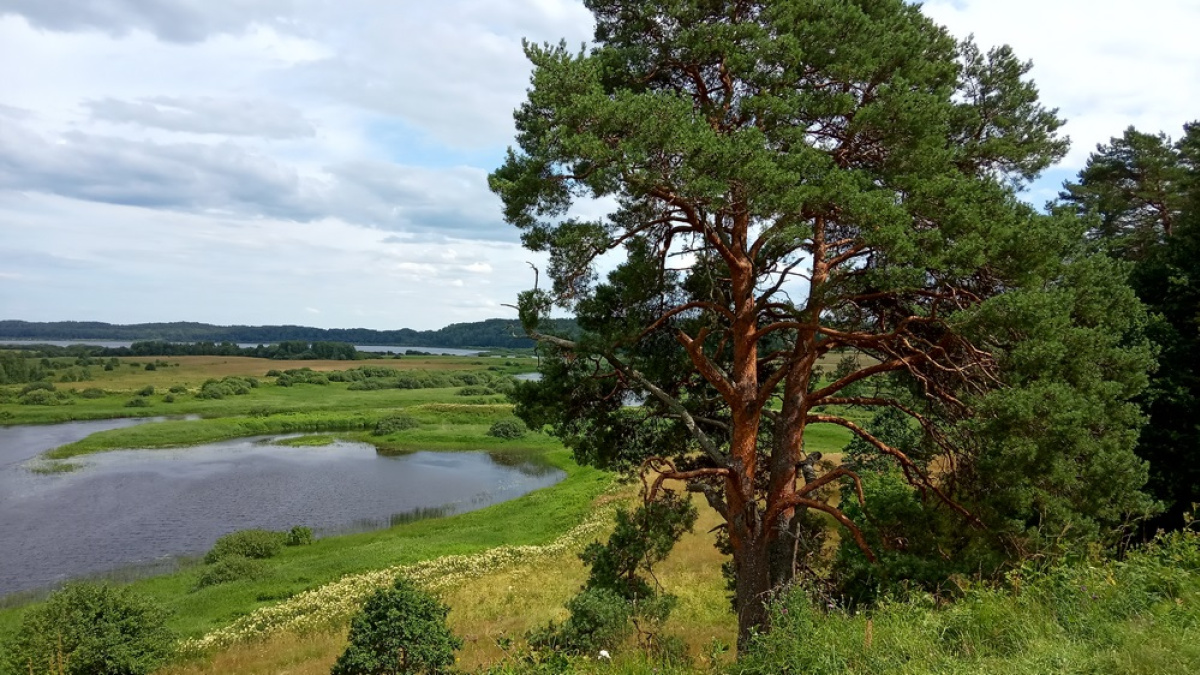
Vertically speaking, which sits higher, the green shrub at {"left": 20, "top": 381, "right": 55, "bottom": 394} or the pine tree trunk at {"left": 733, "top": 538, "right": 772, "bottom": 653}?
the pine tree trunk at {"left": 733, "top": 538, "right": 772, "bottom": 653}

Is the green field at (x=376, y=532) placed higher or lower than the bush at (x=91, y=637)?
lower

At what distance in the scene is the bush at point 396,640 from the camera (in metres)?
11.6

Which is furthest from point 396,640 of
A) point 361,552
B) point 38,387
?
point 38,387

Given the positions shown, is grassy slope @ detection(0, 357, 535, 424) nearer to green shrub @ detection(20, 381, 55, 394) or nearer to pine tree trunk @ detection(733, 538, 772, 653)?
green shrub @ detection(20, 381, 55, 394)

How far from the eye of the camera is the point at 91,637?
15273mm

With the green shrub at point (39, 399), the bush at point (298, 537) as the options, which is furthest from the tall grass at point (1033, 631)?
the green shrub at point (39, 399)

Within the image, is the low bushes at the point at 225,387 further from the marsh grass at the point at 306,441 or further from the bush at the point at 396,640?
the bush at the point at 396,640

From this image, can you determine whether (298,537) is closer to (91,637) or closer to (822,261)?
(91,637)

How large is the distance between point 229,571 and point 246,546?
3.41 metres

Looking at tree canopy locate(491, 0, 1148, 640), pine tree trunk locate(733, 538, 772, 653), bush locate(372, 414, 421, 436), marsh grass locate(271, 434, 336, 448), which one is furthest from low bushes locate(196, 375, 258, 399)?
pine tree trunk locate(733, 538, 772, 653)

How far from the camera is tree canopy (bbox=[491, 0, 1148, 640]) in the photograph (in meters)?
9.03

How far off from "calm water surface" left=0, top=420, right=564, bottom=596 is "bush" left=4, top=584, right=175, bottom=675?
15040 mm

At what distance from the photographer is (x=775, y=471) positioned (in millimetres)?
11430

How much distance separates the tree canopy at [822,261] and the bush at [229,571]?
71.4 ft
